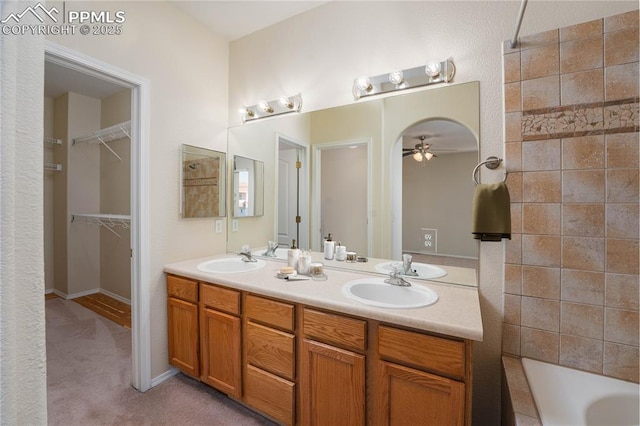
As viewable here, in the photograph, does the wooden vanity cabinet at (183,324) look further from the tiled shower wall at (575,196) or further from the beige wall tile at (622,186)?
the beige wall tile at (622,186)

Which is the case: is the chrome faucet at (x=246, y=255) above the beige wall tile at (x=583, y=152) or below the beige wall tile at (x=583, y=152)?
below

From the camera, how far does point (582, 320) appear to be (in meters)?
1.38

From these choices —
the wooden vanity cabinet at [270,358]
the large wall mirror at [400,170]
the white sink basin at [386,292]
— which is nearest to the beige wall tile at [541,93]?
the large wall mirror at [400,170]

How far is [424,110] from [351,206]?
0.79m

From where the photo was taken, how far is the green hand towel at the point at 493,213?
1.43 meters

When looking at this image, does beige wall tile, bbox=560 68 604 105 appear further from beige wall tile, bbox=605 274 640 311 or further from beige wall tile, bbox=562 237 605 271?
beige wall tile, bbox=605 274 640 311

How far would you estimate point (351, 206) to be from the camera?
2.08 meters

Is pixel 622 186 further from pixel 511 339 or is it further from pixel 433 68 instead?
pixel 433 68

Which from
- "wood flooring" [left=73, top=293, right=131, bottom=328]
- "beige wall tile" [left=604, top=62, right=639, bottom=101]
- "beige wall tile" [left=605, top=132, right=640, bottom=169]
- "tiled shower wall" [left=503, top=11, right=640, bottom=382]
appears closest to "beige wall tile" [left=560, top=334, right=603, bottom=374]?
"tiled shower wall" [left=503, top=11, right=640, bottom=382]

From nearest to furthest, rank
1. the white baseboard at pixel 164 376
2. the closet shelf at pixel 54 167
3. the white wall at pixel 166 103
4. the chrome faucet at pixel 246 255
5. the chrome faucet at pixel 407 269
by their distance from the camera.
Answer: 1. the chrome faucet at pixel 407 269
2. the white wall at pixel 166 103
3. the white baseboard at pixel 164 376
4. the chrome faucet at pixel 246 255
5. the closet shelf at pixel 54 167

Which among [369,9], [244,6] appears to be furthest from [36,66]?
[244,6]

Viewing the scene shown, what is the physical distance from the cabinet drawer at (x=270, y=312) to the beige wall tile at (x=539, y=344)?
1231 mm

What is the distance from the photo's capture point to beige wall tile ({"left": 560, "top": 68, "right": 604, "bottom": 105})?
4.43 feet

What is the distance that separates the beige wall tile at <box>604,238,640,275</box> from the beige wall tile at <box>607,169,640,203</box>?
0.19 m
